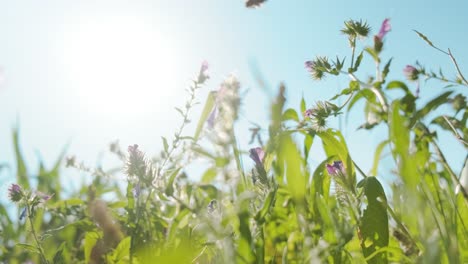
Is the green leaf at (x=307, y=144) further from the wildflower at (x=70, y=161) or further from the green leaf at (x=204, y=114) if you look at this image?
the wildflower at (x=70, y=161)

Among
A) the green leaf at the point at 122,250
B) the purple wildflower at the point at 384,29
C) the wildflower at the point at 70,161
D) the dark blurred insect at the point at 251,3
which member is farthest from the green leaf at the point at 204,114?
the wildflower at the point at 70,161

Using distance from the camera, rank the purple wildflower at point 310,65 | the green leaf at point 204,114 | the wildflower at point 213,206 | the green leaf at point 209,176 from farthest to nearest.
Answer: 1. the green leaf at point 209,176
2. the green leaf at point 204,114
3. the purple wildflower at point 310,65
4. the wildflower at point 213,206

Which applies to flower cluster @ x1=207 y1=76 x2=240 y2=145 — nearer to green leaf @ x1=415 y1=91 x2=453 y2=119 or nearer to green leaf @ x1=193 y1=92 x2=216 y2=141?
green leaf @ x1=193 y1=92 x2=216 y2=141

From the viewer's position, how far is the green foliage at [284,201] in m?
0.95

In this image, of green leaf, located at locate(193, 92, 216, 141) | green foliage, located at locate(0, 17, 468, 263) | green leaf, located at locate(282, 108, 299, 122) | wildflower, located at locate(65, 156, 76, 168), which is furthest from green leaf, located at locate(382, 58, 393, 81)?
wildflower, located at locate(65, 156, 76, 168)

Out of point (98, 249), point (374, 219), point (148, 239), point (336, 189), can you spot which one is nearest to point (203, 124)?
point (148, 239)

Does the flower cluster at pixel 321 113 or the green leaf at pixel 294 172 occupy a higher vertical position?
the flower cluster at pixel 321 113

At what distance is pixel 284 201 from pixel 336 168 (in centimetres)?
46

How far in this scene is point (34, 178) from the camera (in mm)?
2637

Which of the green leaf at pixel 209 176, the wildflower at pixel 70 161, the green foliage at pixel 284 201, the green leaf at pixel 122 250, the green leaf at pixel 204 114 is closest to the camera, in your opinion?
the green foliage at pixel 284 201

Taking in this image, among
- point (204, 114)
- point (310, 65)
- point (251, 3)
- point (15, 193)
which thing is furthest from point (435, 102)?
point (15, 193)

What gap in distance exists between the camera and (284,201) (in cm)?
173

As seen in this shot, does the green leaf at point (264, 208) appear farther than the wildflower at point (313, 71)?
No

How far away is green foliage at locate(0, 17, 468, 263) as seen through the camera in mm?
955
